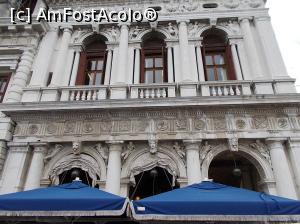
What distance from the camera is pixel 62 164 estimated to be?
958 cm

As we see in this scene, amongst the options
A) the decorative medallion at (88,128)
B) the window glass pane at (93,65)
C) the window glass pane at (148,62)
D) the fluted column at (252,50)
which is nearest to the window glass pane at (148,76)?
the window glass pane at (148,62)

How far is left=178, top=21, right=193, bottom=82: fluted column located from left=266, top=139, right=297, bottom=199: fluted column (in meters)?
3.79

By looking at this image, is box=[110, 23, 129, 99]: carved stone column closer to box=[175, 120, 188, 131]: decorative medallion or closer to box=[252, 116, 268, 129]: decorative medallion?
box=[175, 120, 188, 131]: decorative medallion

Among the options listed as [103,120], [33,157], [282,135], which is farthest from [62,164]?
[282,135]

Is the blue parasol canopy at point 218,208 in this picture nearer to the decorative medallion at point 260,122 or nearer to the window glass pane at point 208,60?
the decorative medallion at point 260,122

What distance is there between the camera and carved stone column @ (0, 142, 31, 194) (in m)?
9.10

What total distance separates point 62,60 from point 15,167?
4818 millimetres

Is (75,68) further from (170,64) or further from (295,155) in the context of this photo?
(295,155)

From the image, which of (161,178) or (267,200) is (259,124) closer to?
(161,178)

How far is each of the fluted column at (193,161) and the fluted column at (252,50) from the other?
3733mm

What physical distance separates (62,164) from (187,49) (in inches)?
263

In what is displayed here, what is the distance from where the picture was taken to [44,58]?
11.8 meters

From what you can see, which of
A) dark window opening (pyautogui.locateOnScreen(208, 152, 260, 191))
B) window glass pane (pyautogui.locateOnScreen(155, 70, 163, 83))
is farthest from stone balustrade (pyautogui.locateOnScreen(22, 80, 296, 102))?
dark window opening (pyautogui.locateOnScreen(208, 152, 260, 191))

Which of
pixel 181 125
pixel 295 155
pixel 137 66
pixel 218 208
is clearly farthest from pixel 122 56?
pixel 218 208
